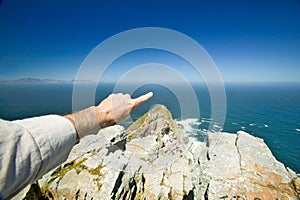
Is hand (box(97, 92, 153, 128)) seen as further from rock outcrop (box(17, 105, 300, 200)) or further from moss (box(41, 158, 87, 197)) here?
moss (box(41, 158, 87, 197))

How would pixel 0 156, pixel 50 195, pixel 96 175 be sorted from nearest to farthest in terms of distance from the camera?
pixel 0 156, pixel 50 195, pixel 96 175

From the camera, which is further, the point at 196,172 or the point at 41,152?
the point at 196,172

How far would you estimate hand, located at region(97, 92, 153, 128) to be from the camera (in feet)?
4.37

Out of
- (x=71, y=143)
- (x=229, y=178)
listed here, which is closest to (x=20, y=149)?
(x=71, y=143)

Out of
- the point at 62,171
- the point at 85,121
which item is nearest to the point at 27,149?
the point at 85,121

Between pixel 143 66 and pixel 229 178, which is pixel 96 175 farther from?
pixel 229 178

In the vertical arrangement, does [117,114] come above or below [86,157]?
above

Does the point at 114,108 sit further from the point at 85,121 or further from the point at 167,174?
the point at 167,174

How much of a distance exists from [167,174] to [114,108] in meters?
7.48

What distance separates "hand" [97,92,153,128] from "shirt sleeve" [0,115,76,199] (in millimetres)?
368

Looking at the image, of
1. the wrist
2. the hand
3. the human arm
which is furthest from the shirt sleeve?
the hand

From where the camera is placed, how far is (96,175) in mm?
6055

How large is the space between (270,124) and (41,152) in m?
48.4

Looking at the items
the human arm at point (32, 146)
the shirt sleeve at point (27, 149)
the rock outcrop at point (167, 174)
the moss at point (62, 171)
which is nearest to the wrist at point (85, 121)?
the human arm at point (32, 146)
